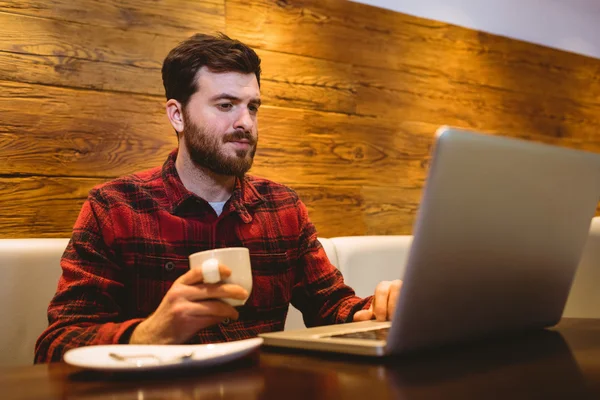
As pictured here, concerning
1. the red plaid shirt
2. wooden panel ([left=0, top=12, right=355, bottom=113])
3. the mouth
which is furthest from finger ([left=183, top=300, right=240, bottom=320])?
wooden panel ([left=0, top=12, right=355, bottom=113])

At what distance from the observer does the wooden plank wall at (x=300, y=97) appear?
6.06 ft

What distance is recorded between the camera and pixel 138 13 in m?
2.03

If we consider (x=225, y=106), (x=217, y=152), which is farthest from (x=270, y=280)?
(x=225, y=106)

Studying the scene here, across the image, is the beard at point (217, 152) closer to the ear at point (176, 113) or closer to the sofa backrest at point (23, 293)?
the ear at point (176, 113)

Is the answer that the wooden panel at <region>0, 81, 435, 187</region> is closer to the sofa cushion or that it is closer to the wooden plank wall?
the wooden plank wall

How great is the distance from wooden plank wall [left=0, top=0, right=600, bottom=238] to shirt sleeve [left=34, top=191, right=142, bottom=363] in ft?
1.79

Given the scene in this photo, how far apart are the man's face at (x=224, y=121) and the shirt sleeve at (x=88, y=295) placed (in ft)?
1.02

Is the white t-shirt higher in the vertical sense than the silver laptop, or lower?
higher

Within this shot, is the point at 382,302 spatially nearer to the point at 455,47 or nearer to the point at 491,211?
the point at 491,211

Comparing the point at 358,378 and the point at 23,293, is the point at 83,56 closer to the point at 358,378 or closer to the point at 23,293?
the point at 23,293

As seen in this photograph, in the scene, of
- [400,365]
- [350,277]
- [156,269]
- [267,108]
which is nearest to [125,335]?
[156,269]

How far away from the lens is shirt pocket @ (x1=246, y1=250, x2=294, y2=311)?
1520 millimetres

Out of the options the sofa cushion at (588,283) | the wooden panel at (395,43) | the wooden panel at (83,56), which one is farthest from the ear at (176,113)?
the sofa cushion at (588,283)

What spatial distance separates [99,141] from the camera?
1943 mm
